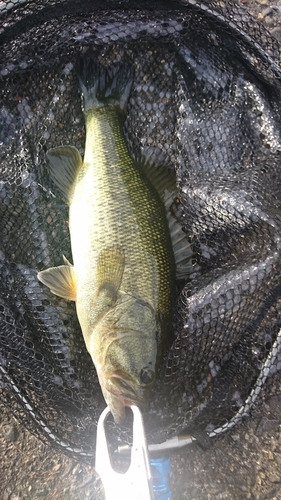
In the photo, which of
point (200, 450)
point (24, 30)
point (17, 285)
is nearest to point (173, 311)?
point (17, 285)

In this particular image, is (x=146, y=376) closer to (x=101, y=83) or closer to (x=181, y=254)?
(x=181, y=254)

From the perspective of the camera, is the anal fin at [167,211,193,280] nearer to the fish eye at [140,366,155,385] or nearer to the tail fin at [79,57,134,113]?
the fish eye at [140,366,155,385]

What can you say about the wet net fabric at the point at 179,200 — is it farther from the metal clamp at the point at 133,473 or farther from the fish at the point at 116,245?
the metal clamp at the point at 133,473

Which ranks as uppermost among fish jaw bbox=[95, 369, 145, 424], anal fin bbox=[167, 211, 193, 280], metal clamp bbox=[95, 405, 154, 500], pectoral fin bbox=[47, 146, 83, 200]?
pectoral fin bbox=[47, 146, 83, 200]

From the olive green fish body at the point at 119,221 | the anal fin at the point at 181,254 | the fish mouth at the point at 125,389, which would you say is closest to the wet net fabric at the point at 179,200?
the anal fin at the point at 181,254

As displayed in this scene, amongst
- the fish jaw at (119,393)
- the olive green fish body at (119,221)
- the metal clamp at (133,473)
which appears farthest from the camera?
the olive green fish body at (119,221)

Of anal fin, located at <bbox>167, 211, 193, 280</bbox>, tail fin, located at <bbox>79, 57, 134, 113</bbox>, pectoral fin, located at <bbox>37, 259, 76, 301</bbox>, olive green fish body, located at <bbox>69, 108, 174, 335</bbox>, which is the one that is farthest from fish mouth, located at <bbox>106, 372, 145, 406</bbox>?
tail fin, located at <bbox>79, 57, 134, 113</bbox>

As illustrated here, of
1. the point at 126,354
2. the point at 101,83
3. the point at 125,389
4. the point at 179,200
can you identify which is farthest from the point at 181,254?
the point at 101,83
